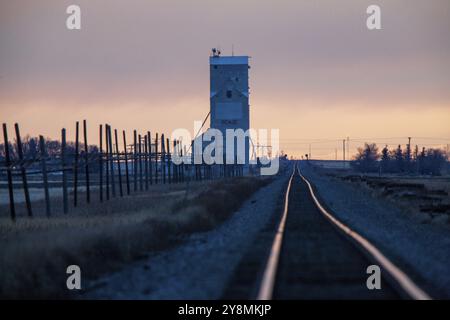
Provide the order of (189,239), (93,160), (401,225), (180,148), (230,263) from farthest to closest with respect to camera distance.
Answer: (180,148)
(93,160)
(401,225)
(189,239)
(230,263)

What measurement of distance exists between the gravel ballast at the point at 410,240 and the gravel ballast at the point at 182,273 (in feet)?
10.3

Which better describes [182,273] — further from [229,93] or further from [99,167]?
[229,93]

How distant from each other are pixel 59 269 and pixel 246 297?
15.5ft

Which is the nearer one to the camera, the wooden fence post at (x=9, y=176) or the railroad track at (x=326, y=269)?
the railroad track at (x=326, y=269)

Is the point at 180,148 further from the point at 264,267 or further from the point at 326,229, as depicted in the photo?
the point at 264,267

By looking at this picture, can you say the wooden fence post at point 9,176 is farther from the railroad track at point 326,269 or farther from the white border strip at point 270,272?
the white border strip at point 270,272

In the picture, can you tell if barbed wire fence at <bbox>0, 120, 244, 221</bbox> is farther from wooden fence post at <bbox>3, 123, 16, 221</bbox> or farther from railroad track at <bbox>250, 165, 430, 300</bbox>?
railroad track at <bbox>250, 165, 430, 300</bbox>

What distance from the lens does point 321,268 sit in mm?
13125

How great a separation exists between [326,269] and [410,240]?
658cm

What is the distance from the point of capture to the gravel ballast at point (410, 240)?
12.5 m

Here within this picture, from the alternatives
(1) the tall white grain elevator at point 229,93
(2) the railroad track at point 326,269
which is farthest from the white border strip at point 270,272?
(1) the tall white grain elevator at point 229,93

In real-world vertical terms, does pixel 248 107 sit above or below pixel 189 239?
above
